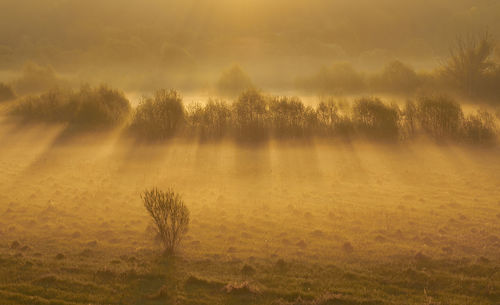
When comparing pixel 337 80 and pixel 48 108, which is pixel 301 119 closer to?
pixel 48 108

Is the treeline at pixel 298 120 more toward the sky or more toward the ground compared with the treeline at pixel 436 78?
more toward the ground

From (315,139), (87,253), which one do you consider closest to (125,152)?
(315,139)

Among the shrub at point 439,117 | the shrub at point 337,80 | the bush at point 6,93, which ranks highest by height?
the shrub at point 337,80

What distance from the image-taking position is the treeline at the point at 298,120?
19031mm

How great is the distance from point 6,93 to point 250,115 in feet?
77.7

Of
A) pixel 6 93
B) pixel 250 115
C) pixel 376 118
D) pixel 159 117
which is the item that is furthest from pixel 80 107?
pixel 376 118

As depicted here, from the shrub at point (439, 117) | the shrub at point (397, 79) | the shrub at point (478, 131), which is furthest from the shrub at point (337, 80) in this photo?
the shrub at point (478, 131)

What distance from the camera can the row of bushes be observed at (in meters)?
19.2

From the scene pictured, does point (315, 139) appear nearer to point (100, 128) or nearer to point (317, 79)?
point (100, 128)

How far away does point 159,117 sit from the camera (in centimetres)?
2044

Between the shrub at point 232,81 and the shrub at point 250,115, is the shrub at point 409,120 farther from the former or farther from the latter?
the shrub at point 232,81

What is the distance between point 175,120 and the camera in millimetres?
20984

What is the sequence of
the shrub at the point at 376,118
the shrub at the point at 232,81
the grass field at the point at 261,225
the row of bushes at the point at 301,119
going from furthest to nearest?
the shrub at the point at 232,81 < the shrub at the point at 376,118 < the row of bushes at the point at 301,119 < the grass field at the point at 261,225

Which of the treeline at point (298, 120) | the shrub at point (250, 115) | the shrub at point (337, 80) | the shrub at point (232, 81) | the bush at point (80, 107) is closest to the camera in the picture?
the treeline at point (298, 120)
